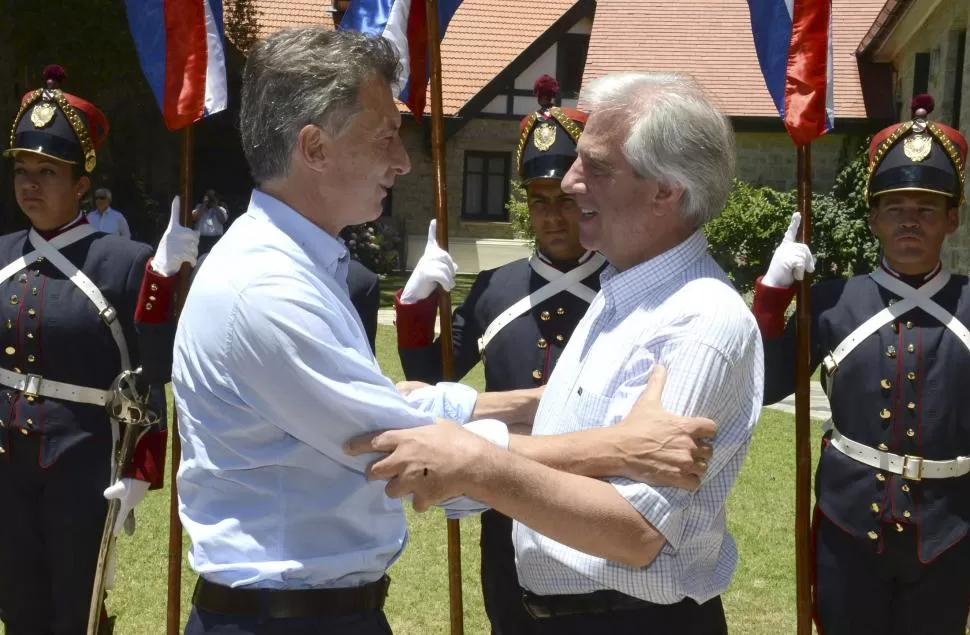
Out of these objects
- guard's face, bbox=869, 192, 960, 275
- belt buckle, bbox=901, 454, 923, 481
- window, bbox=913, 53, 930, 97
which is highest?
window, bbox=913, 53, 930, 97

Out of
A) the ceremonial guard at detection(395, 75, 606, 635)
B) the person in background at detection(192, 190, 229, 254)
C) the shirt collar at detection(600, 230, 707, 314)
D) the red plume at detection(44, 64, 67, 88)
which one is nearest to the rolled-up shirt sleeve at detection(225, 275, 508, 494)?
the shirt collar at detection(600, 230, 707, 314)

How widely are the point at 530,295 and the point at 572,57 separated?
78.6 feet

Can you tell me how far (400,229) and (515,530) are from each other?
26.1m

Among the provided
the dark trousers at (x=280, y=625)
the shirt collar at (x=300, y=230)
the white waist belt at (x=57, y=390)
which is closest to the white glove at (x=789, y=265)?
the shirt collar at (x=300, y=230)

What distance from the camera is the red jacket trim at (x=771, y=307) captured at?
420 centimetres

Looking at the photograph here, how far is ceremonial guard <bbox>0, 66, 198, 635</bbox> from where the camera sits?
4.48 meters

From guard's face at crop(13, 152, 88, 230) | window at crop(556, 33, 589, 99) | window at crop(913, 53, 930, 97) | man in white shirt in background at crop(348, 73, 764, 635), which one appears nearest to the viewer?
man in white shirt in background at crop(348, 73, 764, 635)

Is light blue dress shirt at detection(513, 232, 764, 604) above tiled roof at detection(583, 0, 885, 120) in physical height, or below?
below

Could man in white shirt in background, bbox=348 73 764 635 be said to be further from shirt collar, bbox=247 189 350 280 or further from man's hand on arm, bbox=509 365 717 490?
shirt collar, bbox=247 189 350 280

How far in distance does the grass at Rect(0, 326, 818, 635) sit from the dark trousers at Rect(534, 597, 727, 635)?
3066 millimetres

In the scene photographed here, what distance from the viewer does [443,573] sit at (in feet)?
21.4

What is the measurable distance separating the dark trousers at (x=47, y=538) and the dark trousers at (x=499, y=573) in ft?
5.00

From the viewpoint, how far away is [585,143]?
8.99 ft

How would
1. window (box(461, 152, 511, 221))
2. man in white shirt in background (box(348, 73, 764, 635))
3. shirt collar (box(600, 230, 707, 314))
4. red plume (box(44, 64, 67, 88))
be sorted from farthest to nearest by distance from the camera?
window (box(461, 152, 511, 221))
red plume (box(44, 64, 67, 88))
shirt collar (box(600, 230, 707, 314))
man in white shirt in background (box(348, 73, 764, 635))
